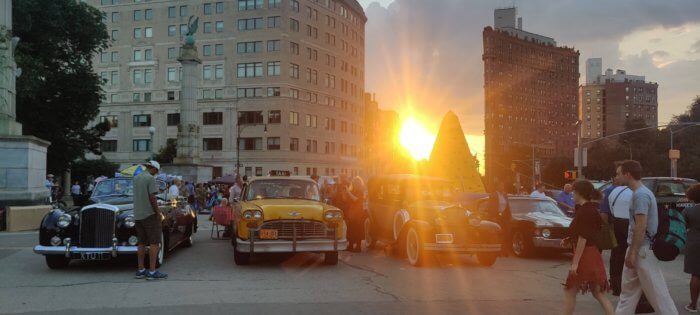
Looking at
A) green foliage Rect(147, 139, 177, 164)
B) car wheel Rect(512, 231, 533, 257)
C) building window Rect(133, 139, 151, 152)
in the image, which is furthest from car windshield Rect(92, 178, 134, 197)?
building window Rect(133, 139, 151, 152)

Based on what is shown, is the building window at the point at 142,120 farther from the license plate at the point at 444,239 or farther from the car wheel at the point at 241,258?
the license plate at the point at 444,239

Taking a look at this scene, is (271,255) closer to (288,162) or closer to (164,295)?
(164,295)

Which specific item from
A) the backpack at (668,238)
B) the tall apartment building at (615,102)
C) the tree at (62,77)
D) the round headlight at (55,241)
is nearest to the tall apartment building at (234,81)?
the tree at (62,77)

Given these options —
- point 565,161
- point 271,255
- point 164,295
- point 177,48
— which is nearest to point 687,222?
point 164,295

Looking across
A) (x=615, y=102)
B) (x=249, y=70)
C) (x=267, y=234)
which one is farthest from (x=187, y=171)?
(x=615, y=102)

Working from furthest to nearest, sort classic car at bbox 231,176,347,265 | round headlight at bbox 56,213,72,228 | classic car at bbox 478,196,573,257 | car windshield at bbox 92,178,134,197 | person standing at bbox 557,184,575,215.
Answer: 1. person standing at bbox 557,184,575,215
2. classic car at bbox 478,196,573,257
3. car windshield at bbox 92,178,134,197
4. classic car at bbox 231,176,347,265
5. round headlight at bbox 56,213,72,228

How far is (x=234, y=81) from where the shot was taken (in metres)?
79.3

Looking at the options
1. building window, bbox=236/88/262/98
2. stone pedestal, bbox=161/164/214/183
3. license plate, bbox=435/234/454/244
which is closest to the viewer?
license plate, bbox=435/234/454/244

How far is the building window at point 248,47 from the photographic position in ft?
258

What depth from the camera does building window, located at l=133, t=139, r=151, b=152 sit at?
3187 inches

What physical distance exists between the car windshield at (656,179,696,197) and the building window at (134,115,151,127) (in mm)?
76197

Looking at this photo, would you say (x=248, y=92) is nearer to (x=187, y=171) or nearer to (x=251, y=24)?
(x=251, y=24)

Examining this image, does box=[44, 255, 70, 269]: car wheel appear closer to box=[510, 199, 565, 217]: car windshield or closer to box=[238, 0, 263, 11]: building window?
box=[510, 199, 565, 217]: car windshield

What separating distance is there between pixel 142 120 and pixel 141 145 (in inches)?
142
